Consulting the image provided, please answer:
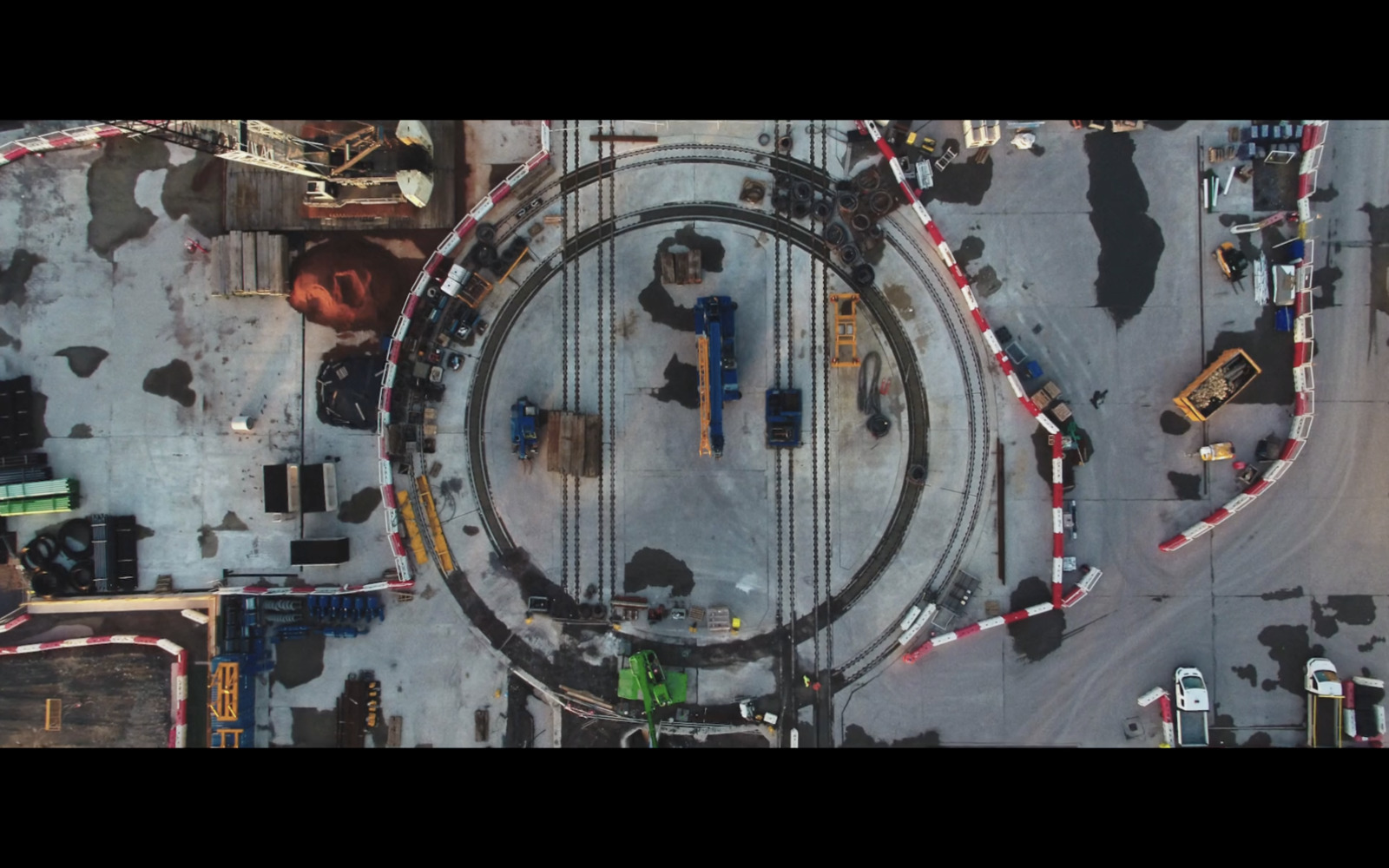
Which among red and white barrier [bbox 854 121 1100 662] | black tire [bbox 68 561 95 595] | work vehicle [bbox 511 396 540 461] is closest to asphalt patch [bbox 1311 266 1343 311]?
red and white barrier [bbox 854 121 1100 662]

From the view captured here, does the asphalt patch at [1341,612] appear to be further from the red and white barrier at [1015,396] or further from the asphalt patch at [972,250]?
the asphalt patch at [972,250]

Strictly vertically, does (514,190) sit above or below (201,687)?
above

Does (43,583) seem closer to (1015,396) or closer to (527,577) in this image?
(527,577)

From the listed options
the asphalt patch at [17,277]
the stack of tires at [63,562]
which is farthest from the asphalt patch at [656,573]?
the asphalt patch at [17,277]

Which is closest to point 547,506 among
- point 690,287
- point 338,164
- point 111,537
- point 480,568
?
point 480,568
